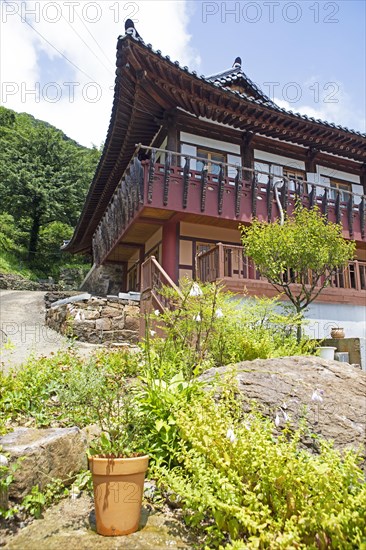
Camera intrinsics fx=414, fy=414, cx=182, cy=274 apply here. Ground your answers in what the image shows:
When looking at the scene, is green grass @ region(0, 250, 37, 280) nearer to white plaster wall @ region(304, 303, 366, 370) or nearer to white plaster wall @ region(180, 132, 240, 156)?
white plaster wall @ region(180, 132, 240, 156)

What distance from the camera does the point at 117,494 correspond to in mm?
2656

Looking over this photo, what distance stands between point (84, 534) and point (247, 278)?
7263 millimetres

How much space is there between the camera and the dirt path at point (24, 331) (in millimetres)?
7280

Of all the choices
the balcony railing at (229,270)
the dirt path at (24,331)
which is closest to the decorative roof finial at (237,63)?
the balcony railing at (229,270)

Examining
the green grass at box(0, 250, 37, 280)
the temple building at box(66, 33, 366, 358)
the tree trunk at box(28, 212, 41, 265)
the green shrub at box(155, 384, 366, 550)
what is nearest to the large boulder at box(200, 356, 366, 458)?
the green shrub at box(155, 384, 366, 550)

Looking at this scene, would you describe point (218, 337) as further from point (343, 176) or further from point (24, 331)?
point (343, 176)

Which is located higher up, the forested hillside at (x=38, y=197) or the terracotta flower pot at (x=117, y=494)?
the forested hillside at (x=38, y=197)

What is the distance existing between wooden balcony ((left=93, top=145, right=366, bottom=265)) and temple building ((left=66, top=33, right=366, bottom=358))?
0.09 ft

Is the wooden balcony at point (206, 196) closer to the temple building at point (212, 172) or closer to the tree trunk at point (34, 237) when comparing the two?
the temple building at point (212, 172)

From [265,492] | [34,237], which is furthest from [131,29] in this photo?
[34,237]

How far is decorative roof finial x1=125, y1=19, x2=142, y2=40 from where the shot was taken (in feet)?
27.5

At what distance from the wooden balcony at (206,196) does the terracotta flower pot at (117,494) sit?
26.2 ft

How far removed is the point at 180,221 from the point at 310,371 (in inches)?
315

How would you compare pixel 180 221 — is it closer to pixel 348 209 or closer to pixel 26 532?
pixel 348 209
